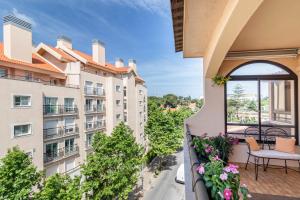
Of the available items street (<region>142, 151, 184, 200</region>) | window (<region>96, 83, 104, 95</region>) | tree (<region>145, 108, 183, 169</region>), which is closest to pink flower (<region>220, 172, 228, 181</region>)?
street (<region>142, 151, 184, 200</region>)

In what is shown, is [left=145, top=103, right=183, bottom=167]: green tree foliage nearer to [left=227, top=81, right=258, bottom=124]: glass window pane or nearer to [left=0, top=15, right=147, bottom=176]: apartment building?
[left=0, top=15, right=147, bottom=176]: apartment building

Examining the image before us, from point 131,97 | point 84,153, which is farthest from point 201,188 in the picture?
point 131,97

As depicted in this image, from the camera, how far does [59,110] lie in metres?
11.2

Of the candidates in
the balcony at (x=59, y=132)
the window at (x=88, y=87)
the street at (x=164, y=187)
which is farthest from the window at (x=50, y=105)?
the street at (x=164, y=187)

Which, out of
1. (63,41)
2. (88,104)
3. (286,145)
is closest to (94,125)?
(88,104)

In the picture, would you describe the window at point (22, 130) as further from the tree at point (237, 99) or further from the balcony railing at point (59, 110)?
the tree at point (237, 99)

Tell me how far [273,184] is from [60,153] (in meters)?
10.8

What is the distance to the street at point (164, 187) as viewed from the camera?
11.6 metres

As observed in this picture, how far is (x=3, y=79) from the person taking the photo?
784 cm

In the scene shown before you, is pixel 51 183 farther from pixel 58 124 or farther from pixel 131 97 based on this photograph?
pixel 131 97

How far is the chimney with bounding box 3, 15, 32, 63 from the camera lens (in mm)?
10031

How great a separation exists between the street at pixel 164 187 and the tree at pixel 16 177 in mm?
7559

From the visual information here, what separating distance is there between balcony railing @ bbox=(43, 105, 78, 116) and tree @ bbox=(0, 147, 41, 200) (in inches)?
186

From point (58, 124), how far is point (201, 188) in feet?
39.0
